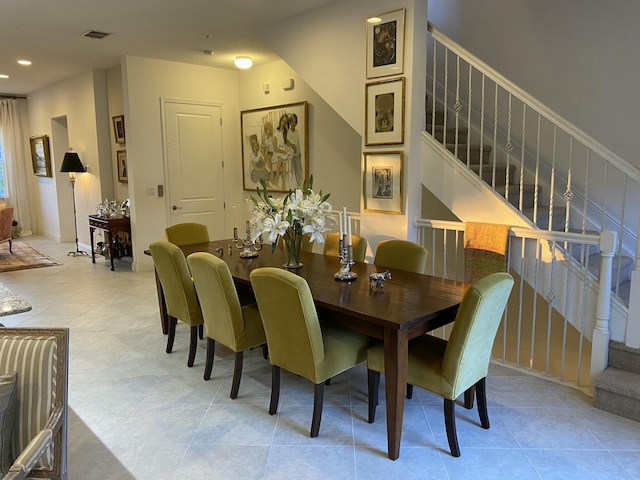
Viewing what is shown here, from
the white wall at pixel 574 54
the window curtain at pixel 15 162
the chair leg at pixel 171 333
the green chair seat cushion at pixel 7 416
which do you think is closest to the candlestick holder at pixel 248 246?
the chair leg at pixel 171 333

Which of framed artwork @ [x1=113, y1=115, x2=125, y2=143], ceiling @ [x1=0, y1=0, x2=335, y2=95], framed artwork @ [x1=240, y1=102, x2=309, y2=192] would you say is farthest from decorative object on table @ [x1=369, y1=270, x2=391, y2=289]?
framed artwork @ [x1=113, y1=115, x2=125, y2=143]

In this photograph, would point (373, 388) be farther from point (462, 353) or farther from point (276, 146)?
point (276, 146)

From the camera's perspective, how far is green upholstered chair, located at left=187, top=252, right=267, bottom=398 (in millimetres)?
2768

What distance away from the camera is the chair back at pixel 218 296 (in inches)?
109

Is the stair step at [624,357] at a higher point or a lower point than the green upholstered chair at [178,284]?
lower

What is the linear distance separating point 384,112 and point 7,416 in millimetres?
3188

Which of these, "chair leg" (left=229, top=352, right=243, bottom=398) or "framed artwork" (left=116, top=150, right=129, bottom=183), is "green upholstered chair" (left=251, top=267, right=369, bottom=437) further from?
"framed artwork" (left=116, top=150, right=129, bottom=183)

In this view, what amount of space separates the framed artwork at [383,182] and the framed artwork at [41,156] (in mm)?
7233

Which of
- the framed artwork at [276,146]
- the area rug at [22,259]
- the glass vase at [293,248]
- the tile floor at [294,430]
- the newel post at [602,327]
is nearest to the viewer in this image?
the tile floor at [294,430]

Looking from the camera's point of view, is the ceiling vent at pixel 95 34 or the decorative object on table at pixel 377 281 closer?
the decorative object on table at pixel 377 281

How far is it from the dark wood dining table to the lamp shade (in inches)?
201

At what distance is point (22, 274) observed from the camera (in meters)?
6.33

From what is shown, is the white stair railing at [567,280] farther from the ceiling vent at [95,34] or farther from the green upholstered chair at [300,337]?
the ceiling vent at [95,34]

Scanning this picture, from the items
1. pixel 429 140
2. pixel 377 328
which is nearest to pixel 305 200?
pixel 377 328
